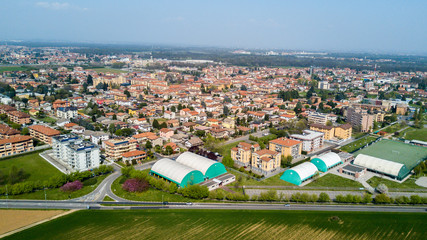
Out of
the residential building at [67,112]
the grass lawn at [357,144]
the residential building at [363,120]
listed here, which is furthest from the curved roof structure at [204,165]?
the residential building at [67,112]

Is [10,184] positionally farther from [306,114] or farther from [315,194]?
[306,114]

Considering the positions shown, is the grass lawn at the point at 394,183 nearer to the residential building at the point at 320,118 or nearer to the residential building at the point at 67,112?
the residential building at the point at 320,118

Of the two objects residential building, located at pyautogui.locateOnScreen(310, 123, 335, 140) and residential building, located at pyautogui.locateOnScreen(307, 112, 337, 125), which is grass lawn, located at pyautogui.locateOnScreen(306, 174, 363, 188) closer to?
residential building, located at pyautogui.locateOnScreen(310, 123, 335, 140)

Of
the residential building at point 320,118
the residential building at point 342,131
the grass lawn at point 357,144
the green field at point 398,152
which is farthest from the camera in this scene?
the residential building at point 320,118

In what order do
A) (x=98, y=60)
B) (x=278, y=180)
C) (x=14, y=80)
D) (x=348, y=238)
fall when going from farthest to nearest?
(x=98, y=60)
(x=14, y=80)
(x=278, y=180)
(x=348, y=238)

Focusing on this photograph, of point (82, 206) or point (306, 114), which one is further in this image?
point (306, 114)

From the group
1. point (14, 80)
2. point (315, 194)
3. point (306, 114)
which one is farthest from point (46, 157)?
point (14, 80)

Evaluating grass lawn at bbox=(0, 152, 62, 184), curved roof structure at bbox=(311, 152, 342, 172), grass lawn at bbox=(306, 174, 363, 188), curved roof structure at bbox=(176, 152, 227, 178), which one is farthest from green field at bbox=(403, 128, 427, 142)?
grass lawn at bbox=(0, 152, 62, 184)
